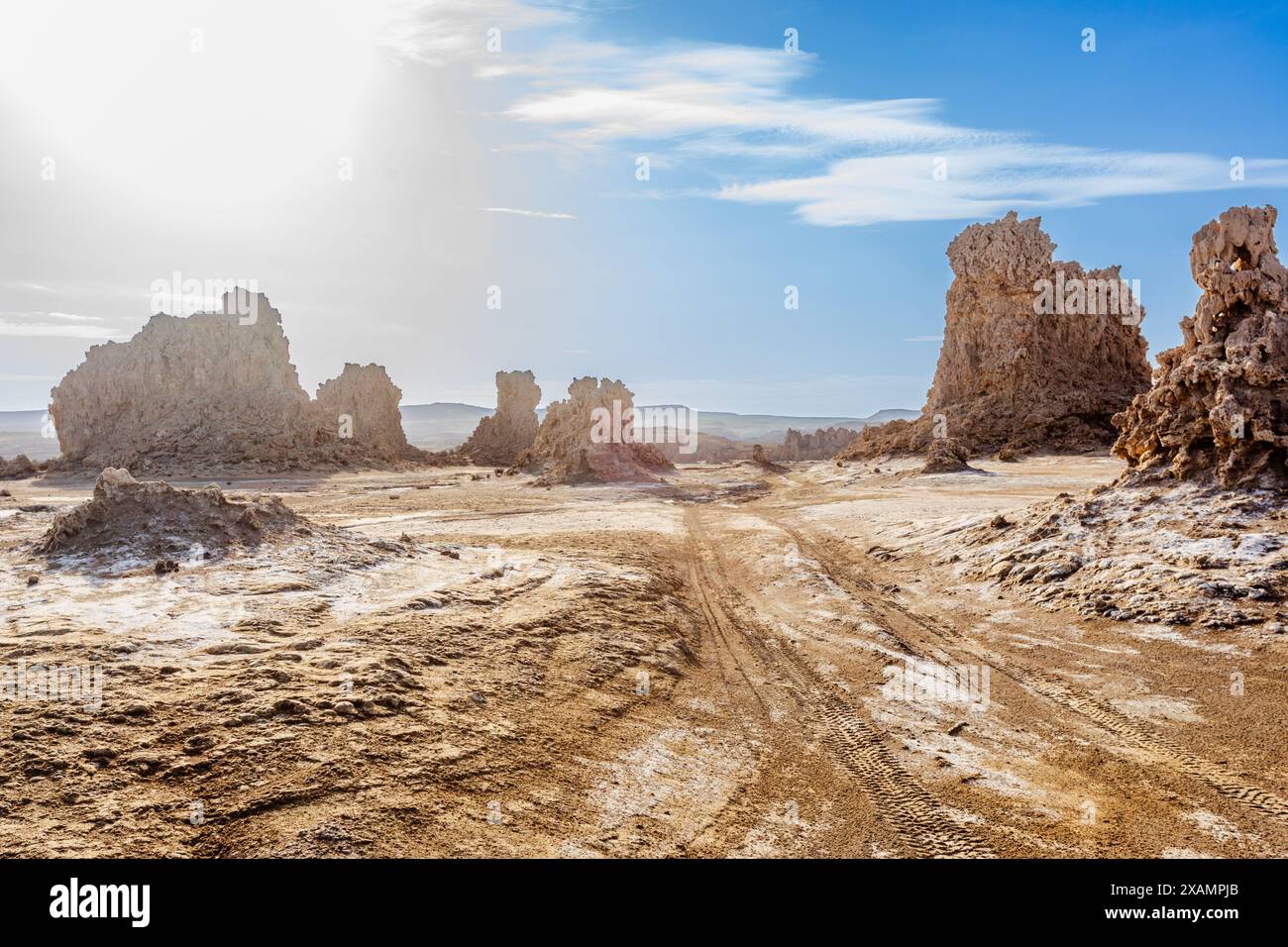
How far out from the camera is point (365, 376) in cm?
5091

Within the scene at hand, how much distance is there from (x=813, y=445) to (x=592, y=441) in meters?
33.2

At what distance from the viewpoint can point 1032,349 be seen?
38.7m

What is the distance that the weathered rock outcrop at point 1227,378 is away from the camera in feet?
33.0

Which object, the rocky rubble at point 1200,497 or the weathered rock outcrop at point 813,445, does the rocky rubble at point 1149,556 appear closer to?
the rocky rubble at point 1200,497

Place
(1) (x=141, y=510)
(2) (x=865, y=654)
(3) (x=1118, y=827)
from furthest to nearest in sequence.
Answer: (1) (x=141, y=510)
(2) (x=865, y=654)
(3) (x=1118, y=827)

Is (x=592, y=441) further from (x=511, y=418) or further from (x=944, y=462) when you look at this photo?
(x=511, y=418)

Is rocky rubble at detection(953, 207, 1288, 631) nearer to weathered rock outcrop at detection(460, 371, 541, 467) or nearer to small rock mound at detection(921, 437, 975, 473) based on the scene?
small rock mound at detection(921, 437, 975, 473)

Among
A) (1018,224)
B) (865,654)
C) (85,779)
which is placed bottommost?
(865,654)

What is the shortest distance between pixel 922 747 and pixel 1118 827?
1.39 m

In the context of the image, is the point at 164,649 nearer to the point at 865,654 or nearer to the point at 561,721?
the point at 561,721

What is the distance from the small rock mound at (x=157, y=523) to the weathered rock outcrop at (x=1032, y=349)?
3212 cm

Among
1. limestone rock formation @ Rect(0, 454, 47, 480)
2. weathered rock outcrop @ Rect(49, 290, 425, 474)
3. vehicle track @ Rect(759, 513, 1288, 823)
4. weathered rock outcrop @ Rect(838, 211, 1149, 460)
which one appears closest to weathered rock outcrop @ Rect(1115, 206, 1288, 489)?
vehicle track @ Rect(759, 513, 1288, 823)

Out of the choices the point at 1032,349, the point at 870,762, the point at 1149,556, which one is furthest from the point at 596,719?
the point at 1032,349
